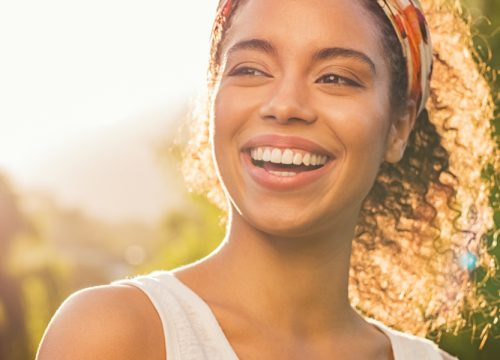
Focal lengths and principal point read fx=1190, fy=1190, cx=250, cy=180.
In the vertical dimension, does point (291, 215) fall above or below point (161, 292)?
above

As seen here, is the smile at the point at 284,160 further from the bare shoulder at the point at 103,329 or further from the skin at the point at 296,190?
the bare shoulder at the point at 103,329

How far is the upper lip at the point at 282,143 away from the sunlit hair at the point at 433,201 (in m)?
1.01

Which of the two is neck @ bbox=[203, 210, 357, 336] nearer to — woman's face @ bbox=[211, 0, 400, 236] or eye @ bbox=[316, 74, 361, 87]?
woman's face @ bbox=[211, 0, 400, 236]

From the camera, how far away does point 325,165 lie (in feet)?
11.5

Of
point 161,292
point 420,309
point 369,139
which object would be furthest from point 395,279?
point 161,292

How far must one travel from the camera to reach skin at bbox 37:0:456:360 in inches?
137

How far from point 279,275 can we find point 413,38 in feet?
2.99

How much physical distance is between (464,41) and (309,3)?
4.27ft

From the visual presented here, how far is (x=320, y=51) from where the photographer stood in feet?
11.6

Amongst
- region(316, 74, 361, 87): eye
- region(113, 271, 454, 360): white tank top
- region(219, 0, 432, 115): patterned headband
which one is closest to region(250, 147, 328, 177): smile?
region(316, 74, 361, 87): eye

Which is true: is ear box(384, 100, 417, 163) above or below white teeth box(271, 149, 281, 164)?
above

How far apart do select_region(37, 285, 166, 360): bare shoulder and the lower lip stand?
20.3 inches

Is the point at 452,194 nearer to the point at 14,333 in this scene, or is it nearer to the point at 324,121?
the point at 324,121

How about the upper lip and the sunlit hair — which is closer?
the upper lip
